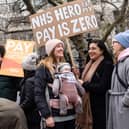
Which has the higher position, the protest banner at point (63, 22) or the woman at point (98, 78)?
the protest banner at point (63, 22)

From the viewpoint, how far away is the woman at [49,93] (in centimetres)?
456

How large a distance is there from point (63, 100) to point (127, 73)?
70cm

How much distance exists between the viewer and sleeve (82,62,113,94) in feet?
16.2

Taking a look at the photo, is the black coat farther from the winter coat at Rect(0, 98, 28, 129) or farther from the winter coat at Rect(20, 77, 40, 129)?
the winter coat at Rect(0, 98, 28, 129)

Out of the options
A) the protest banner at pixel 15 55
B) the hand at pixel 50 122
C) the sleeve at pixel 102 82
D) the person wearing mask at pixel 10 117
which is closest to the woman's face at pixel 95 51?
the sleeve at pixel 102 82

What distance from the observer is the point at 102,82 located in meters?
4.95

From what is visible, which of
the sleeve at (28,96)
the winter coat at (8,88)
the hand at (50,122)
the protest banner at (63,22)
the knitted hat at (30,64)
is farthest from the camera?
the protest banner at (63,22)

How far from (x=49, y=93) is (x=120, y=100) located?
2.36 ft

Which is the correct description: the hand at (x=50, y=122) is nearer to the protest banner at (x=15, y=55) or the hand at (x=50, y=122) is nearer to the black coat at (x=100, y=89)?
the black coat at (x=100, y=89)

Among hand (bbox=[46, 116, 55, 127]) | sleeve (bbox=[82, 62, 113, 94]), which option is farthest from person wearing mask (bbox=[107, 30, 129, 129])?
hand (bbox=[46, 116, 55, 127])

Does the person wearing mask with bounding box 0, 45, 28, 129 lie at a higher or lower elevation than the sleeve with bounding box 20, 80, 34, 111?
higher

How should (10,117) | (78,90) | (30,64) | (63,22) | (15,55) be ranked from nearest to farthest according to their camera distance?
(10,117) → (78,90) → (30,64) → (63,22) → (15,55)

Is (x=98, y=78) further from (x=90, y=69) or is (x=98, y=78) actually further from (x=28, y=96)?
(x=28, y=96)

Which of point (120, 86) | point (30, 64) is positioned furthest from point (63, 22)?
point (120, 86)
